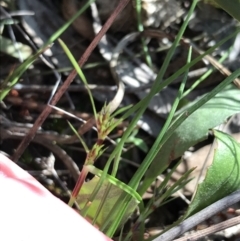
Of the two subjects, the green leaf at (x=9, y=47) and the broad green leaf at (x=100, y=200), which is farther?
the green leaf at (x=9, y=47)

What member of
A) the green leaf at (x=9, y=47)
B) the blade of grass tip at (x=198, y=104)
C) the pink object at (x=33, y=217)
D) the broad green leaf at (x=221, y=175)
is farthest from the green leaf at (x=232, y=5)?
the green leaf at (x=9, y=47)

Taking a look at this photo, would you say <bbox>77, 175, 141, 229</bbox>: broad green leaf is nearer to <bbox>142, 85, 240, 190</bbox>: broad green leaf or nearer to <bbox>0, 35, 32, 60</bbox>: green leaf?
<bbox>142, 85, 240, 190</bbox>: broad green leaf

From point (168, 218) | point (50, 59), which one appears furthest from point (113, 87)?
point (168, 218)

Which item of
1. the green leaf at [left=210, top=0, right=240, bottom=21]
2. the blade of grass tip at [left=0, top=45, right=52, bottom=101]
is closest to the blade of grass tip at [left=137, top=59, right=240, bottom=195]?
the green leaf at [left=210, top=0, right=240, bottom=21]

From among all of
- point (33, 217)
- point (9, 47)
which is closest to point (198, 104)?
point (33, 217)

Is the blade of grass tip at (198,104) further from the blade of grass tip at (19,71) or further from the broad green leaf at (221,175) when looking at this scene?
the blade of grass tip at (19,71)

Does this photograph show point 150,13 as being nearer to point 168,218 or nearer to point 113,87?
point 113,87

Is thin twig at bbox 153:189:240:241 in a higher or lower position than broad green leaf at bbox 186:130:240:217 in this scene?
lower
